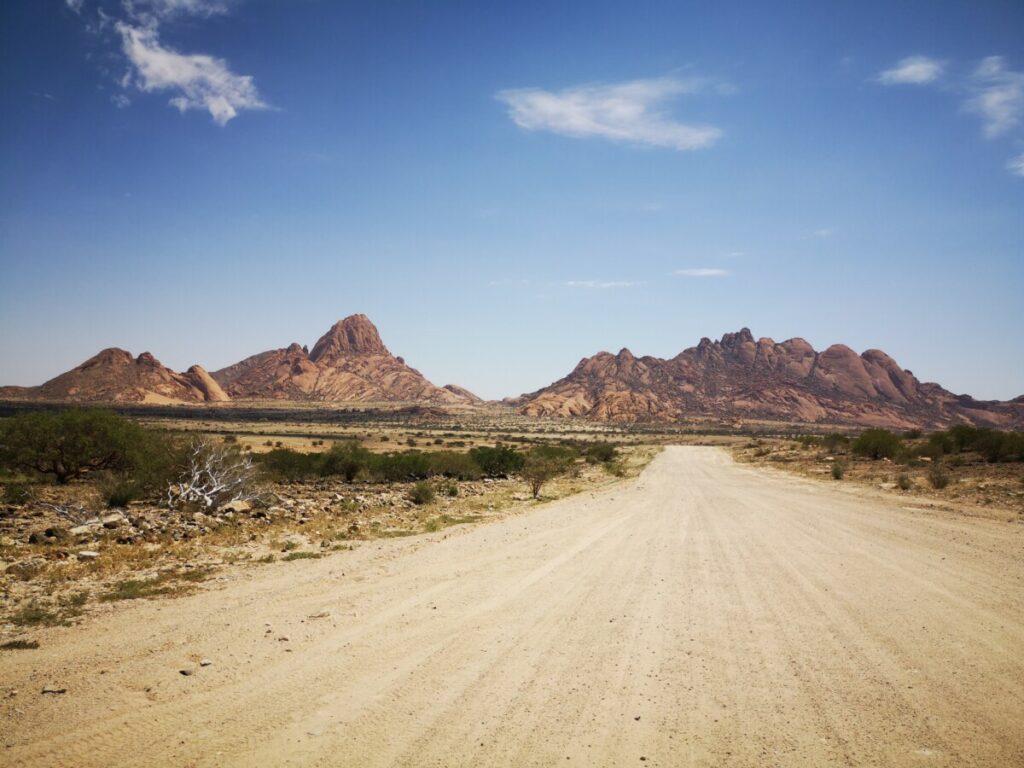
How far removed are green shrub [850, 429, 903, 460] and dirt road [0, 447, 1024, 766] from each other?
113ft

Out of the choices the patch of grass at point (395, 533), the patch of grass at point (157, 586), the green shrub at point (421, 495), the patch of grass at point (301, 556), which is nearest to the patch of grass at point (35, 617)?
the patch of grass at point (157, 586)

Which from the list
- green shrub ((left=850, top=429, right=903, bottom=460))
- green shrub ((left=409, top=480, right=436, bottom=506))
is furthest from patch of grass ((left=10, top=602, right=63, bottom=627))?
green shrub ((left=850, top=429, right=903, bottom=460))

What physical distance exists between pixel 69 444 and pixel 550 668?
27.0 m

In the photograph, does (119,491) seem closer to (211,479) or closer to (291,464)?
(211,479)

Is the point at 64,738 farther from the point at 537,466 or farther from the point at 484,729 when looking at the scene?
the point at 537,466

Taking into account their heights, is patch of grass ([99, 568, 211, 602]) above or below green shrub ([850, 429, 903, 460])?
below

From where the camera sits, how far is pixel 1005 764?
461 cm

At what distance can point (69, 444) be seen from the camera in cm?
2411

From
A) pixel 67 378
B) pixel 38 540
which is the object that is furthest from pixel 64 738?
pixel 67 378

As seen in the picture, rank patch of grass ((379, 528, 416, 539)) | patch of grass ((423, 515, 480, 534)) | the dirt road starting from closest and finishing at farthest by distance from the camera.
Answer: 1. the dirt road
2. patch of grass ((379, 528, 416, 539))
3. patch of grass ((423, 515, 480, 534))

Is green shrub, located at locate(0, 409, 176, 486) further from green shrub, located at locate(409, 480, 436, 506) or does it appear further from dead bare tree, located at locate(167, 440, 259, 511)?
green shrub, located at locate(409, 480, 436, 506)

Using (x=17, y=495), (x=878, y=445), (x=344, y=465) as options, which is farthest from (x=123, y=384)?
(x=878, y=445)

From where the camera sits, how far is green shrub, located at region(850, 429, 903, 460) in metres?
41.6

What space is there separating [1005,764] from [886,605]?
4609mm
